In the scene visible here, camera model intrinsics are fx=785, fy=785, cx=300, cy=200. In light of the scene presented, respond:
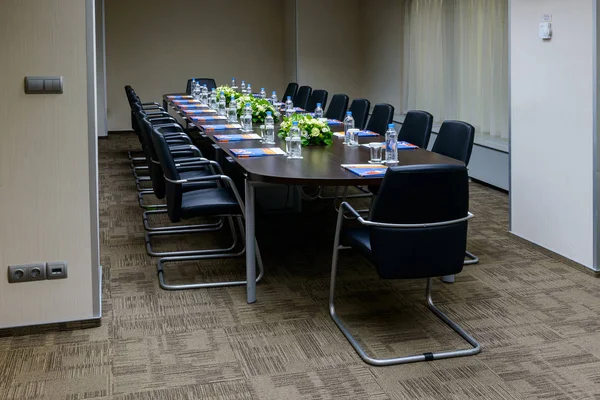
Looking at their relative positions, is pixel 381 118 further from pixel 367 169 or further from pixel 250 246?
pixel 250 246

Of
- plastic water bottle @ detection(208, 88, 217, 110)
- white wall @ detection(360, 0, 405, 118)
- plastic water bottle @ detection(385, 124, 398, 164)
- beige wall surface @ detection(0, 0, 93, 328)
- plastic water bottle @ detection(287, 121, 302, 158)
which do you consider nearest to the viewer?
beige wall surface @ detection(0, 0, 93, 328)

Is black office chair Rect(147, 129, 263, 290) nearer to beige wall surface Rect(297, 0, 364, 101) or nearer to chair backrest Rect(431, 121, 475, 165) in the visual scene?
chair backrest Rect(431, 121, 475, 165)

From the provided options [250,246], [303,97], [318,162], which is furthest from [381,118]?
[303,97]

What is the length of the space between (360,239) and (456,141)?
1.40 meters

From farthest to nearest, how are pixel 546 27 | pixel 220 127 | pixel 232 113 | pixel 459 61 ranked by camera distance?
pixel 459 61 → pixel 232 113 → pixel 220 127 → pixel 546 27

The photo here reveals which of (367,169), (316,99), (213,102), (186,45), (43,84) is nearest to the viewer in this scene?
(43,84)

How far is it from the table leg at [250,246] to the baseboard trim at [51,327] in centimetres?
84

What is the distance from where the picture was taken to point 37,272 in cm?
396

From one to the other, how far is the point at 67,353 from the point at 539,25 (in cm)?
367

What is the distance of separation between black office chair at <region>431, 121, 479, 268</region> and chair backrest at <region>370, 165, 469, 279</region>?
117cm

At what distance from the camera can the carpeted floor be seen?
3.39 meters

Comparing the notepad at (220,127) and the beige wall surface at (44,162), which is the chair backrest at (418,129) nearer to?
the notepad at (220,127)

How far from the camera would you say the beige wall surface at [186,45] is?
13375 mm

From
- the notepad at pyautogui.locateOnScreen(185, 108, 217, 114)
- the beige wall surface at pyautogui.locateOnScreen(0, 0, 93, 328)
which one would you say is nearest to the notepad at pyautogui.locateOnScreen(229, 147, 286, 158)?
the beige wall surface at pyautogui.locateOnScreen(0, 0, 93, 328)
